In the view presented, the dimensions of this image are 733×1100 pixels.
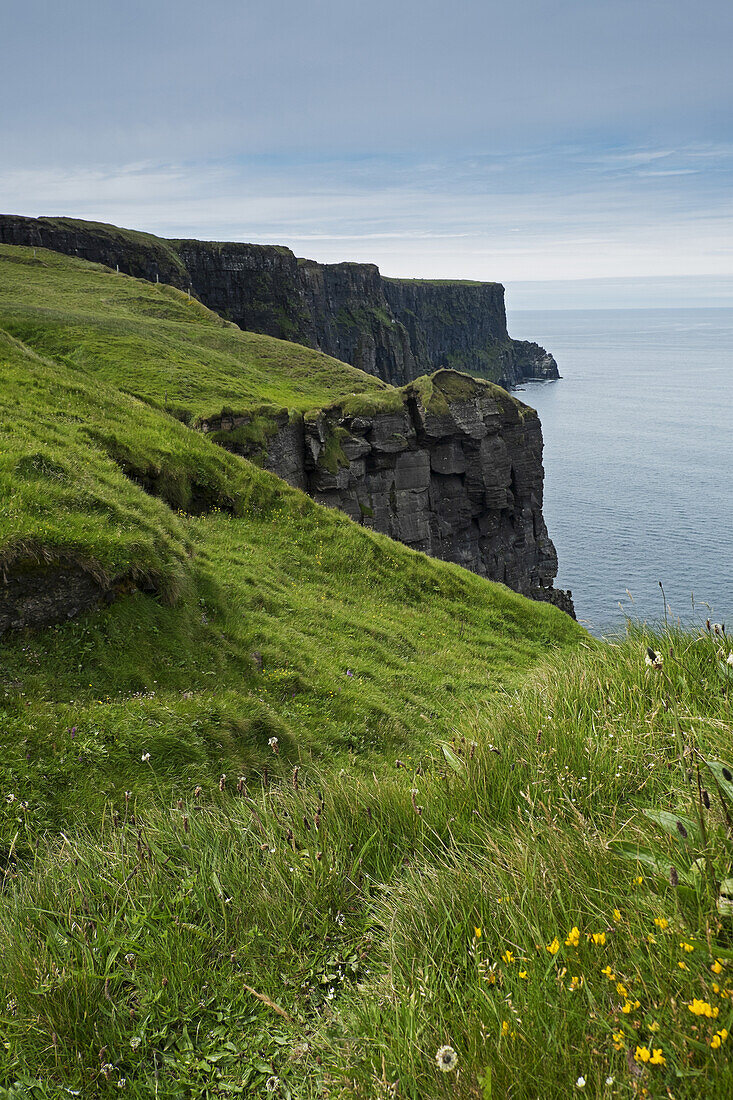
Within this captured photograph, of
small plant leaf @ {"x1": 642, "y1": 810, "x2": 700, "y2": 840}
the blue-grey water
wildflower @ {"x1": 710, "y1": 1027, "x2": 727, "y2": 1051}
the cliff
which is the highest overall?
the cliff

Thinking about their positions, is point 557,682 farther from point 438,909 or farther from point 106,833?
point 106,833

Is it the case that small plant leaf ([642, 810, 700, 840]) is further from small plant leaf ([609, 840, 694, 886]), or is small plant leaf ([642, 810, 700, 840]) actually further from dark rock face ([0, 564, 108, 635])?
dark rock face ([0, 564, 108, 635])

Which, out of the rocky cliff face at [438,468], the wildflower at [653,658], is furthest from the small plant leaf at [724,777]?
the rocky cliff face at [438,468]

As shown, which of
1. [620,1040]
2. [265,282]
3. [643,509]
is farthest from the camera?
[265,282]

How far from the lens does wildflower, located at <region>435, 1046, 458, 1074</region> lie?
7.19ft

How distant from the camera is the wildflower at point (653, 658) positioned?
14.7ft

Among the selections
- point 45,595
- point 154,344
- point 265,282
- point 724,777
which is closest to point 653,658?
point 724,777

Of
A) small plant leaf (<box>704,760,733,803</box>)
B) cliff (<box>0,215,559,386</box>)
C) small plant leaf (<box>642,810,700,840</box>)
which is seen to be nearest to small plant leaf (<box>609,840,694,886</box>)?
small plant leaf (<box>642,810,700,840</box>)

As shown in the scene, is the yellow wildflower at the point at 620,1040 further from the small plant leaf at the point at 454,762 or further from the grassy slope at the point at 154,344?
the grassy slope at the point at 154,344

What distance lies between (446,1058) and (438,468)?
55.2 m

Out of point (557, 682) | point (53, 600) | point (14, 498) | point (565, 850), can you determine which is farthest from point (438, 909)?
point (14, 498)

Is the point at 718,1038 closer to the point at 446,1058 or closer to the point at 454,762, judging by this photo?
the point at 446,1058

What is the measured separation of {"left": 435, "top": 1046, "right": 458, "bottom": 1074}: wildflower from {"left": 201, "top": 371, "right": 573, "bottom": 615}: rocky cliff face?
33.9 metres

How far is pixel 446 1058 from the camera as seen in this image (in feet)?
7.79
